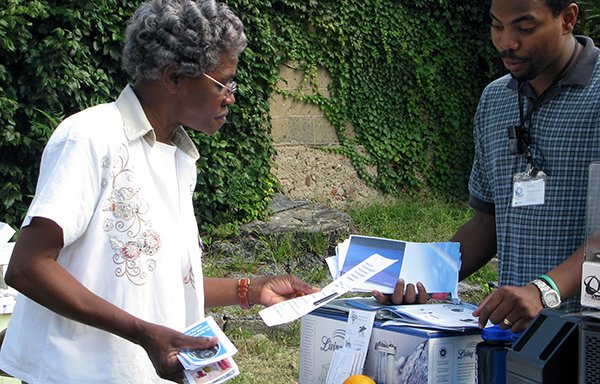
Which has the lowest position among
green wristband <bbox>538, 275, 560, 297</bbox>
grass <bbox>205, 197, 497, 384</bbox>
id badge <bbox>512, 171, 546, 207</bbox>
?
grass <bbox>205, 197, 497, 384</bbox>

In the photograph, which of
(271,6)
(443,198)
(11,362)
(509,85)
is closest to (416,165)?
(443,198)

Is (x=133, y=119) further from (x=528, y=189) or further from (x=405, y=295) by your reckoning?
(x=528, y=189)

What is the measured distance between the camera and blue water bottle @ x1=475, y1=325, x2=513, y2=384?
2080mm

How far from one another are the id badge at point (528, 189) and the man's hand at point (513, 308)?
414 millimetres

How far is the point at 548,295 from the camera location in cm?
214

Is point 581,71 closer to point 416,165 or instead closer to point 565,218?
point 565,218

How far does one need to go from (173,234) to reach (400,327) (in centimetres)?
68

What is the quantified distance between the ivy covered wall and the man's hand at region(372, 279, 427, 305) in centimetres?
421

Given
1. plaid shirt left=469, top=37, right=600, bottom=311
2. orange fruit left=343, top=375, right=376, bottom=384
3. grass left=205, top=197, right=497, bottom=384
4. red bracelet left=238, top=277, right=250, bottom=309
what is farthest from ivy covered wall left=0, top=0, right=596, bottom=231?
orange fruit left=343, top=375, right=376, bottom=384

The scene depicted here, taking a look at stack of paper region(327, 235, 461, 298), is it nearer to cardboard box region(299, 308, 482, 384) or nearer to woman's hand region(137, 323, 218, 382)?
cardboard box region(299, 308, 482, 384)

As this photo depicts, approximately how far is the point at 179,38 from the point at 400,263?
93 cm

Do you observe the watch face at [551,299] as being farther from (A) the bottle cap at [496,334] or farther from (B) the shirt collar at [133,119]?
(B) the shirt collar at [133,119]

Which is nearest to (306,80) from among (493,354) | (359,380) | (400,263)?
(400,263)

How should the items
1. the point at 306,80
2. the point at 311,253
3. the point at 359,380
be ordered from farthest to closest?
1. the point at 306,80
2. the point at 311,253
3. the point at 359,380
